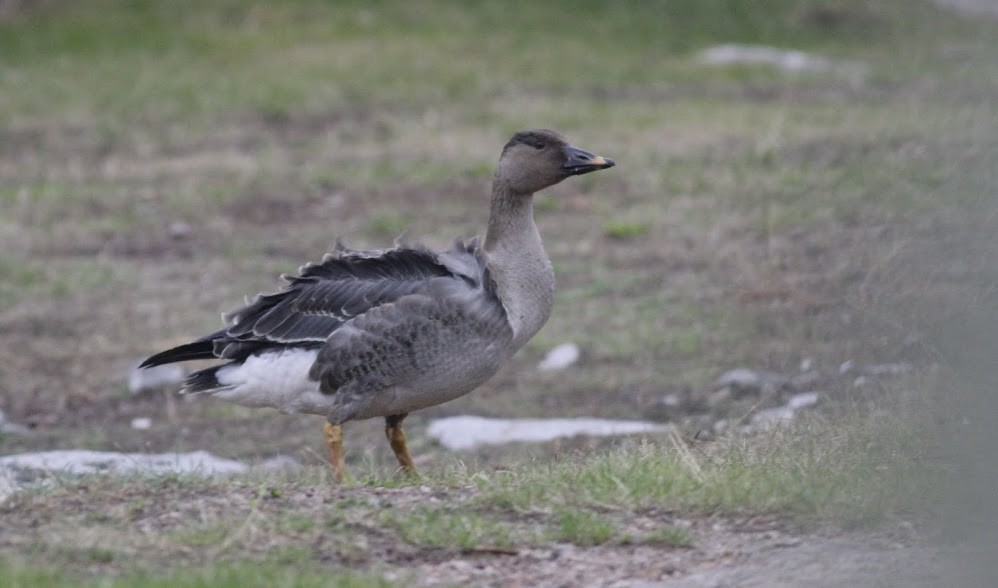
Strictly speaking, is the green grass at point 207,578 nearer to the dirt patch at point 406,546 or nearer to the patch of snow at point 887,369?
the dirt patch at point 406,546

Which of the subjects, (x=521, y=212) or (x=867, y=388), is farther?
(x=867, y=388)

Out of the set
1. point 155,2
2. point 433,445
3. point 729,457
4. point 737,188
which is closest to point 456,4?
point 155,2

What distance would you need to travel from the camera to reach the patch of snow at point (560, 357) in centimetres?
970

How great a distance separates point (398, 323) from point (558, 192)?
7.52 metres

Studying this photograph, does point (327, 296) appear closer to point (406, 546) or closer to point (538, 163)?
point (538, 163)

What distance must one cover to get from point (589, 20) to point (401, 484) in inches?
619

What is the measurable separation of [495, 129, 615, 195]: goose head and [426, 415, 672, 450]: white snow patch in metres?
1.82

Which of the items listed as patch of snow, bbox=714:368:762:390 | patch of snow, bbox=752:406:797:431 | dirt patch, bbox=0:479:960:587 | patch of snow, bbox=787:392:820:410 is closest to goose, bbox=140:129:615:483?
dirt patch, bbox=0:479:960:587

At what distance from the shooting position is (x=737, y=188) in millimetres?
13016

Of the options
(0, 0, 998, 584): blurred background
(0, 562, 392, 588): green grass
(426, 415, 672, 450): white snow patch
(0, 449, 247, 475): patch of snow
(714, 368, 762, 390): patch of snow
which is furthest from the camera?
(714, 368, 762, 390): patch of snow

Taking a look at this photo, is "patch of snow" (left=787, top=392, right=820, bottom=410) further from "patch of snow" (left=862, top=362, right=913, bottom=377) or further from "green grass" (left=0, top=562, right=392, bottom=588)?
"green grass" (left=0, top=562, right=392, bottom=588)

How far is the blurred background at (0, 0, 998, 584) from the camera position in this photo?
8.59 meters

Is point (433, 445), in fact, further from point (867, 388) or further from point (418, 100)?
point (418, 100)

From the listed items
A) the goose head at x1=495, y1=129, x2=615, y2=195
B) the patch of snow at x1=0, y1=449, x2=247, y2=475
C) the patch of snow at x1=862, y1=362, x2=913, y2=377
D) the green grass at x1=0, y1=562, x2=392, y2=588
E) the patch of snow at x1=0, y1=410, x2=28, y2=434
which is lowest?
the patch of snow at x1=0, y1=410, x2=28, y2=434
